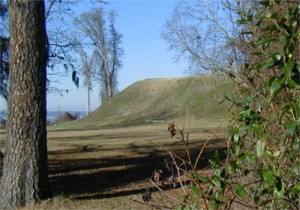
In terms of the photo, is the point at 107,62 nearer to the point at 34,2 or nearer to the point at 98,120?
the point at 98,120

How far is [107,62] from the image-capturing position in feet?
199

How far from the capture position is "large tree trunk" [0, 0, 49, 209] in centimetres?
652

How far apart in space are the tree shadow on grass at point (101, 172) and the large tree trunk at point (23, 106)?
1.23 metres

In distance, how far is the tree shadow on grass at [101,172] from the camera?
8255 millimetres

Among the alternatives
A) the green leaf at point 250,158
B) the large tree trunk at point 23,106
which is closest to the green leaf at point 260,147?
the green leaf at point 250,158

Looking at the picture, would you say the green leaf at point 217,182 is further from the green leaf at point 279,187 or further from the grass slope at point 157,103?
the grass slope at point 157,103

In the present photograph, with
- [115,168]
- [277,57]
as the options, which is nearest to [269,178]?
[277,57]

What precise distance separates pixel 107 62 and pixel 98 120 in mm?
13313

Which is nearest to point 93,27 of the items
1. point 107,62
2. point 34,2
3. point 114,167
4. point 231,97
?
point 107,62

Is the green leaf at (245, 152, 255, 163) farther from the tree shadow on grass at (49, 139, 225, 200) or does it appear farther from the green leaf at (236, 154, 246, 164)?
the tree shadow on grass at (49, 139, 225, 200)

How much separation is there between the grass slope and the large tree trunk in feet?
103

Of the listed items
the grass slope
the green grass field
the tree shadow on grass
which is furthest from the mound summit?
the tree shadow on grass

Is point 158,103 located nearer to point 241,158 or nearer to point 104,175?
point 104,175

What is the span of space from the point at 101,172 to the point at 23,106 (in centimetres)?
486
